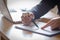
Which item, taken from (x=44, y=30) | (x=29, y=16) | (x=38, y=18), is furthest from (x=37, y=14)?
(x=44, y=30)

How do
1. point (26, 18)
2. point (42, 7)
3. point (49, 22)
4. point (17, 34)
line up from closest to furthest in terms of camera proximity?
point (17, 34)
point (49, 22)
point (26, 18)
point (42, 7)

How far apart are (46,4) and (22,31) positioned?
59 centimetres

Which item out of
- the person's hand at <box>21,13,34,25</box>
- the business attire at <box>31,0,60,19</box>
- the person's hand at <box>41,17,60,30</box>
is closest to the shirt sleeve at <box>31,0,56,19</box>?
the business attire at <box>31,0,60,19</box>

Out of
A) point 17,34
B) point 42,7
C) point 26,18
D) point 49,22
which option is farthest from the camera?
point 42,7

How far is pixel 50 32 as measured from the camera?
98cm

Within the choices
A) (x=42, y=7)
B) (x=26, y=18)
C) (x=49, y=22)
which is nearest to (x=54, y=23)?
(x=49, y=22)

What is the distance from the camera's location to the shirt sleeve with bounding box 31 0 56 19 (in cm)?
144

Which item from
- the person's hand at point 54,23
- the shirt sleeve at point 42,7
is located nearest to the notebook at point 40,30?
the person's hand at point 54,23

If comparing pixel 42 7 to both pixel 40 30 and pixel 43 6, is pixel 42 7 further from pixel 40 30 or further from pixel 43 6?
pixel 40 30

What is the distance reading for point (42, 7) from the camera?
59.3 inches

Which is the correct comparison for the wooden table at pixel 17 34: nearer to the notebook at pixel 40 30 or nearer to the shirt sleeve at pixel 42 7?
the notebook at pixel 40 30

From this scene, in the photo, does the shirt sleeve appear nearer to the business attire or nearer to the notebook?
the business attire

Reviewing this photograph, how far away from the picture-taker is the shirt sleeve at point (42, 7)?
1437mm

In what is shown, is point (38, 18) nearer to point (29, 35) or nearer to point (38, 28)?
point (38, 28)
